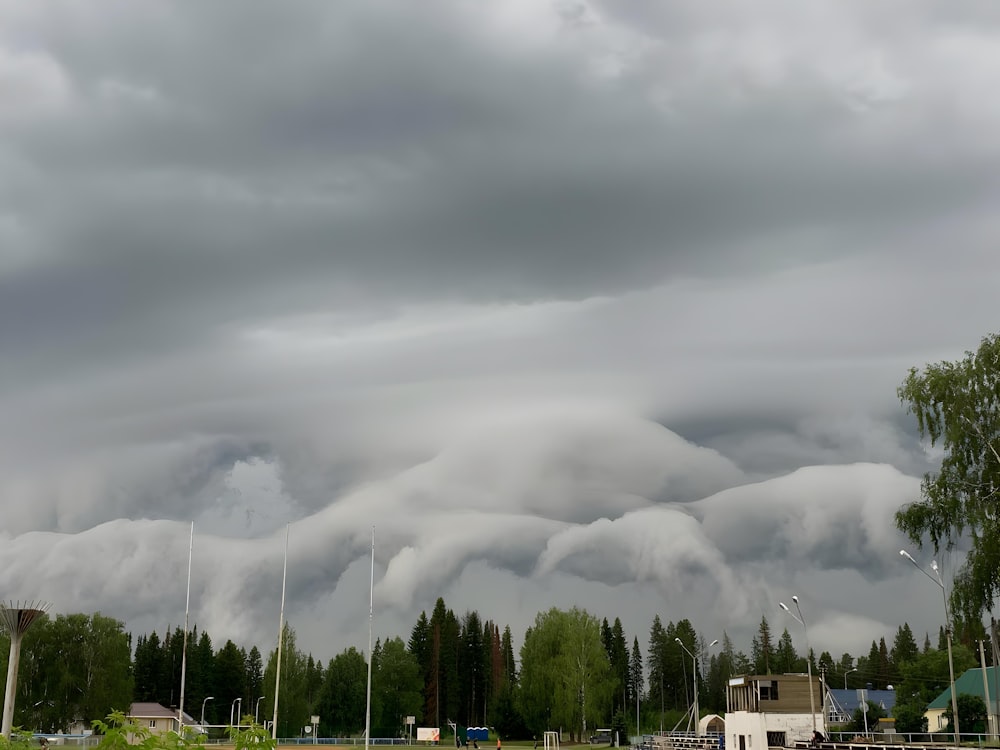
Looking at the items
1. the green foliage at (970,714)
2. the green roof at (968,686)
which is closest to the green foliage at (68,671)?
the green foliage at (970,714)

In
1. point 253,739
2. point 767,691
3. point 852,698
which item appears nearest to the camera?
point 253,739

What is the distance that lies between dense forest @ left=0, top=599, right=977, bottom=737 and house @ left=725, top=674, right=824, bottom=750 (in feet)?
35.0

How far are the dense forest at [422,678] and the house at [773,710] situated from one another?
10657 mm

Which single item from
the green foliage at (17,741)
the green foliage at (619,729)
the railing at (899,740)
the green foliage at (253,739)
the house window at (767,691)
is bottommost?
the green foliage at (619,729)

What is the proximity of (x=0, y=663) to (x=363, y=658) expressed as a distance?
48.2 metres

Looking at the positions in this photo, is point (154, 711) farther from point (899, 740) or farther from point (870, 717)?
point (899, 740)

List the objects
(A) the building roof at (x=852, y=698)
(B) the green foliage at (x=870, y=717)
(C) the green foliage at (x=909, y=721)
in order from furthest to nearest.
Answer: (A) the building roof at (x=852, y=698) < (B) the green foliage at (x=870, y=717) < (C) the green foliage at (x=909, y=721)

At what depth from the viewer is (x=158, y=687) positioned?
525 feet

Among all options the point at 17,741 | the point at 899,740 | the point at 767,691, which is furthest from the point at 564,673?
the point at 17,741

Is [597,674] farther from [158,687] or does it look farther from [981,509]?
[981,509]

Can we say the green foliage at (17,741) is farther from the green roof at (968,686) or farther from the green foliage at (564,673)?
the green roof at (968,686)

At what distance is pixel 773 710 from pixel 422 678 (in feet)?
255

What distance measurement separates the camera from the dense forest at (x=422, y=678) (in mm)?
111250

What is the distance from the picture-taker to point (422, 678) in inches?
5984
